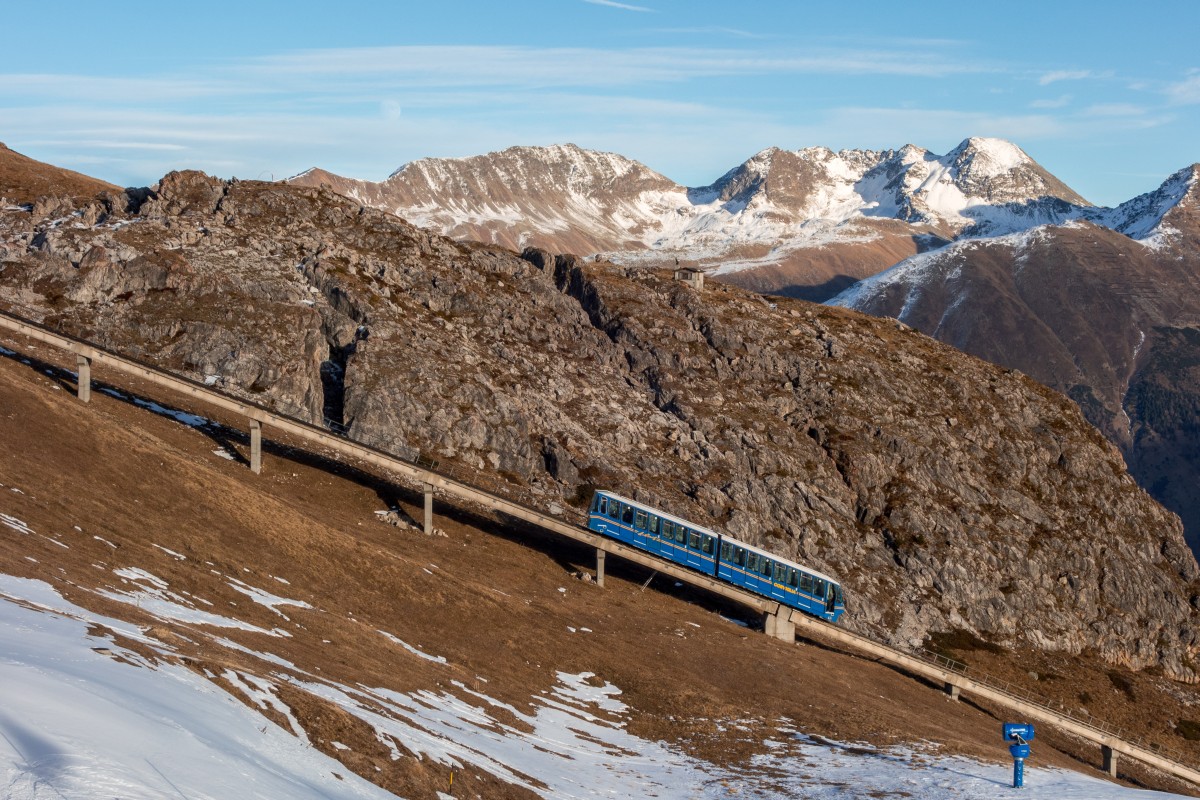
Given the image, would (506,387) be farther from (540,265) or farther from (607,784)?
(607,784)

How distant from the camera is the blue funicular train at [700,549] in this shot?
84438 mm

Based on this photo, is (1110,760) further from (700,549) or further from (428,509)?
(428,509)

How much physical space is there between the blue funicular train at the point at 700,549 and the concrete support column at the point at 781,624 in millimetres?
1346

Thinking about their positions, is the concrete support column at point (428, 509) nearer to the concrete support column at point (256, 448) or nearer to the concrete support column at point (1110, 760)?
the concrete support column at point (256, 448)

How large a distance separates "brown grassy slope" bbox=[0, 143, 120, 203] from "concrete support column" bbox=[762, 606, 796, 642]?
327 ft

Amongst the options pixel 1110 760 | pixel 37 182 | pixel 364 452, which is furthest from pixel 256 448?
pixel 37 182

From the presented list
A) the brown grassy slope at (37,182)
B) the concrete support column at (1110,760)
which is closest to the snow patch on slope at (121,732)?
the concrete support column at (1110,760)

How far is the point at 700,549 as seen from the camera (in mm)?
85250

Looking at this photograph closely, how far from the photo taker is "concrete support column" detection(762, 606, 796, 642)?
84.8 m

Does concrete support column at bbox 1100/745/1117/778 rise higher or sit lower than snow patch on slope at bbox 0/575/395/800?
lower

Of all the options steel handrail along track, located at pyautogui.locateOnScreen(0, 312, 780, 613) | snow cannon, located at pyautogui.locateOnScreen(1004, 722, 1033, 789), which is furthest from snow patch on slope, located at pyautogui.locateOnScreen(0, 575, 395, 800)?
steel handrail along track, located at pyautogui.locateOnScreen(0, 312, 780, 613)

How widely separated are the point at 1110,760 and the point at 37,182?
133437mm

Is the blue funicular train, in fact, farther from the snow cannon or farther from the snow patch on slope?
the snow patch on slope

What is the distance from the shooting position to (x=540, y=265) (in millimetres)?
152125
